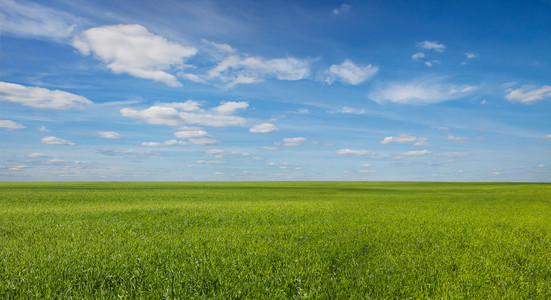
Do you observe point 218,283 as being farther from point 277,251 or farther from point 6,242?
point 6,242

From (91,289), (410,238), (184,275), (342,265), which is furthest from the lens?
(410,238)

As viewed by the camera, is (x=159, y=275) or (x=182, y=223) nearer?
Answer: (x=159, y=275)

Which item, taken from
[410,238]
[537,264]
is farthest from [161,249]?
[537,264]

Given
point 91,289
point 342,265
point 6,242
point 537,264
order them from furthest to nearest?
point 6,242, point 537,264, point 342,265, point 91,289

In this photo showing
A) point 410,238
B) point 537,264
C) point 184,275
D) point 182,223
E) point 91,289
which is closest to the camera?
point 91,289

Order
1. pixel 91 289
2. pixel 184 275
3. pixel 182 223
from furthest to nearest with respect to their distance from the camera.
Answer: pixel 182 223, pixel 184 275, pixel 91 289

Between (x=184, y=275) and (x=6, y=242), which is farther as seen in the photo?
(x=6, y=242)

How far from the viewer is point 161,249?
6.98m

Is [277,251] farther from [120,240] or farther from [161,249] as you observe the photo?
[120,240]

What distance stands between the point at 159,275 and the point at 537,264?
864 centimetres

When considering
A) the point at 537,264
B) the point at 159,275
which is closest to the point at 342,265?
the point at 159,275

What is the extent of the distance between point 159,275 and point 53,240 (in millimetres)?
4612

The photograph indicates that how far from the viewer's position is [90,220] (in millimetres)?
11344

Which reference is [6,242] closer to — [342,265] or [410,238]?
[342,265]
